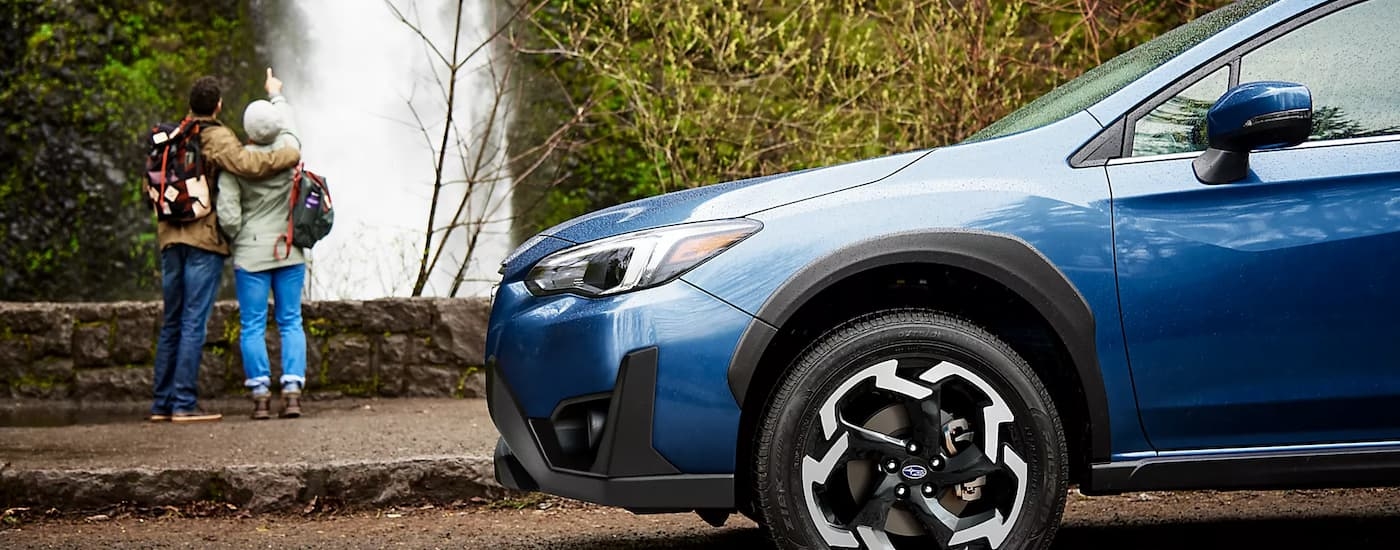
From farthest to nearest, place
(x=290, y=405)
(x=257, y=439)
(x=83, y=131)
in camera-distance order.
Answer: (x=83, y=131) < (x=290, y=405) < (x=257, y=439)

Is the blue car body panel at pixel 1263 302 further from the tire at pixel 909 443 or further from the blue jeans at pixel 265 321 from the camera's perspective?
the blue jeans at pixel 265 321

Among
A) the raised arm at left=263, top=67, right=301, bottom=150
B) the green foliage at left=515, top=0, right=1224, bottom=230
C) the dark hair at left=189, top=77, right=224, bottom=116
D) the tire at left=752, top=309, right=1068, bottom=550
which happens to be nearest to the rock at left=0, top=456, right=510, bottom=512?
the tire at left=752, top=309, right=1068, bottom=550

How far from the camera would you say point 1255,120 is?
3264 mm

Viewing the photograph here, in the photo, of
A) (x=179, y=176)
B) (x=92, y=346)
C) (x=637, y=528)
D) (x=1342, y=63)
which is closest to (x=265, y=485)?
(x=637, y=528)

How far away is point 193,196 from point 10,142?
14.9ft

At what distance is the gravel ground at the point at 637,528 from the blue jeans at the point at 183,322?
211cm

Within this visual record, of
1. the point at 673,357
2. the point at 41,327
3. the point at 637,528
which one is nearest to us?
the point at 673,357

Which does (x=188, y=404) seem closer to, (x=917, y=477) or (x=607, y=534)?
(x=607, y=534)

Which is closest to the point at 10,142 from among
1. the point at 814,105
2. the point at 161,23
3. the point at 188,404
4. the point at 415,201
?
the point at 161,23

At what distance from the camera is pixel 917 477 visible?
11.0 ft

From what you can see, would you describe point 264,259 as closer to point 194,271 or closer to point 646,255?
point 194,271

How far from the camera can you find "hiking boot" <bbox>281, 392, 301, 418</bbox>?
7.38 meters

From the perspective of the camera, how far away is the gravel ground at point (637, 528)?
14.4 ft

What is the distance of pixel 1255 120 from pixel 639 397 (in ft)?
5.12
